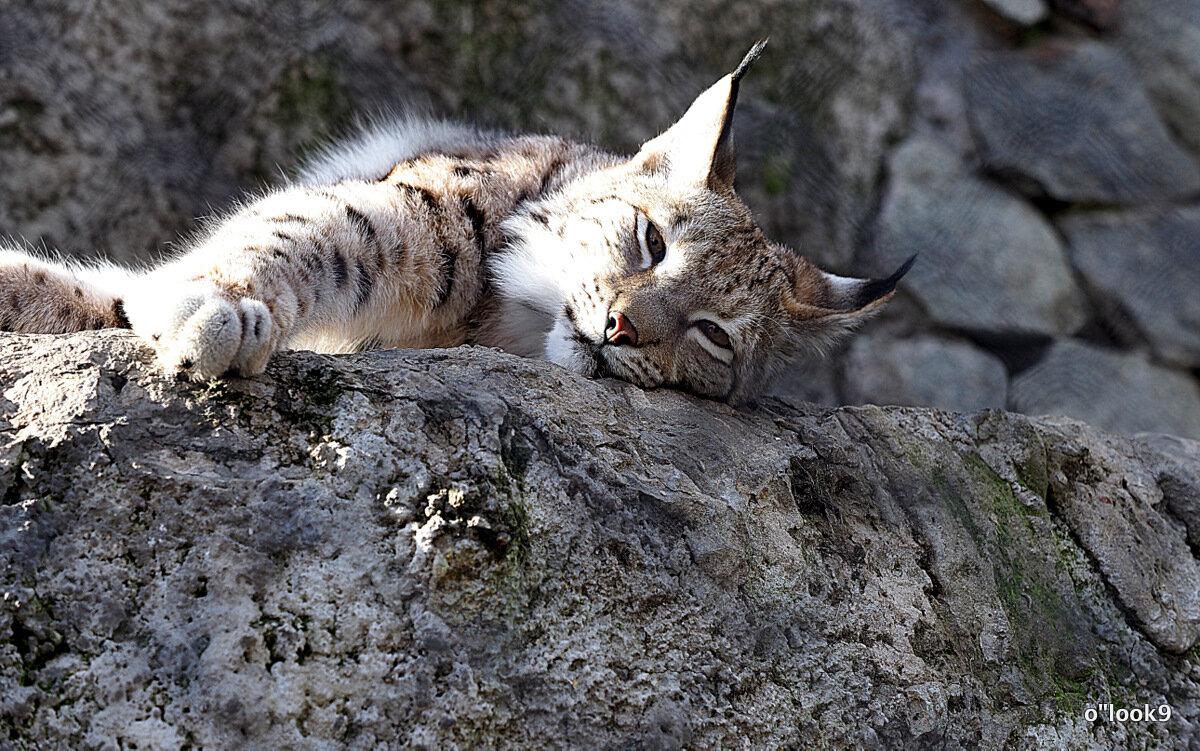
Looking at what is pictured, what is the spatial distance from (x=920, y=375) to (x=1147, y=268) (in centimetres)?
113

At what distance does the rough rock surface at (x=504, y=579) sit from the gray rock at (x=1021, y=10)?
3107 mm

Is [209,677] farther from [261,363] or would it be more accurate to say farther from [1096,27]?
[1096,27]

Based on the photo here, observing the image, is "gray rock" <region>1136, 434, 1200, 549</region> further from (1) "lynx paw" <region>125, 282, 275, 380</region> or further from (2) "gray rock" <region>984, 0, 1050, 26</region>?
(2) "gray rock" <region>984, 0, 1050, 26</region>

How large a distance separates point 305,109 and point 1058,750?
284cm

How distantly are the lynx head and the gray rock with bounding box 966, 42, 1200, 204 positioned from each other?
2470mm

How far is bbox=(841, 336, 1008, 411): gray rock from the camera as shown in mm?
4102

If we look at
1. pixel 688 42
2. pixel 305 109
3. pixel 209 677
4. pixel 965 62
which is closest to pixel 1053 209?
pixel 965 62

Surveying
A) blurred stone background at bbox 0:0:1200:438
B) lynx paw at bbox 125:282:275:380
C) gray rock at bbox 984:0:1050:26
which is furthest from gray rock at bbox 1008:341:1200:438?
lynx paw at bbox 125:282:275:380

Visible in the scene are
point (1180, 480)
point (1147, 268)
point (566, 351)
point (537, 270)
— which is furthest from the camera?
point (1147, 268)

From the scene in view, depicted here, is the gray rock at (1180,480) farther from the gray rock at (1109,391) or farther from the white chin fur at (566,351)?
the gray rock at (1109,391)

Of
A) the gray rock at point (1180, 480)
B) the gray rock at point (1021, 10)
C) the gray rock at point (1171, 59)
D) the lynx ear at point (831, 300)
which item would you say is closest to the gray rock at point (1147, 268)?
the gray rock at point (1171, 59)

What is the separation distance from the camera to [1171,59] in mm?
4379

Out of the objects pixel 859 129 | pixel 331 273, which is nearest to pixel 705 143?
pixel 331 273

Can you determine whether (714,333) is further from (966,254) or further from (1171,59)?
(1171,59)
